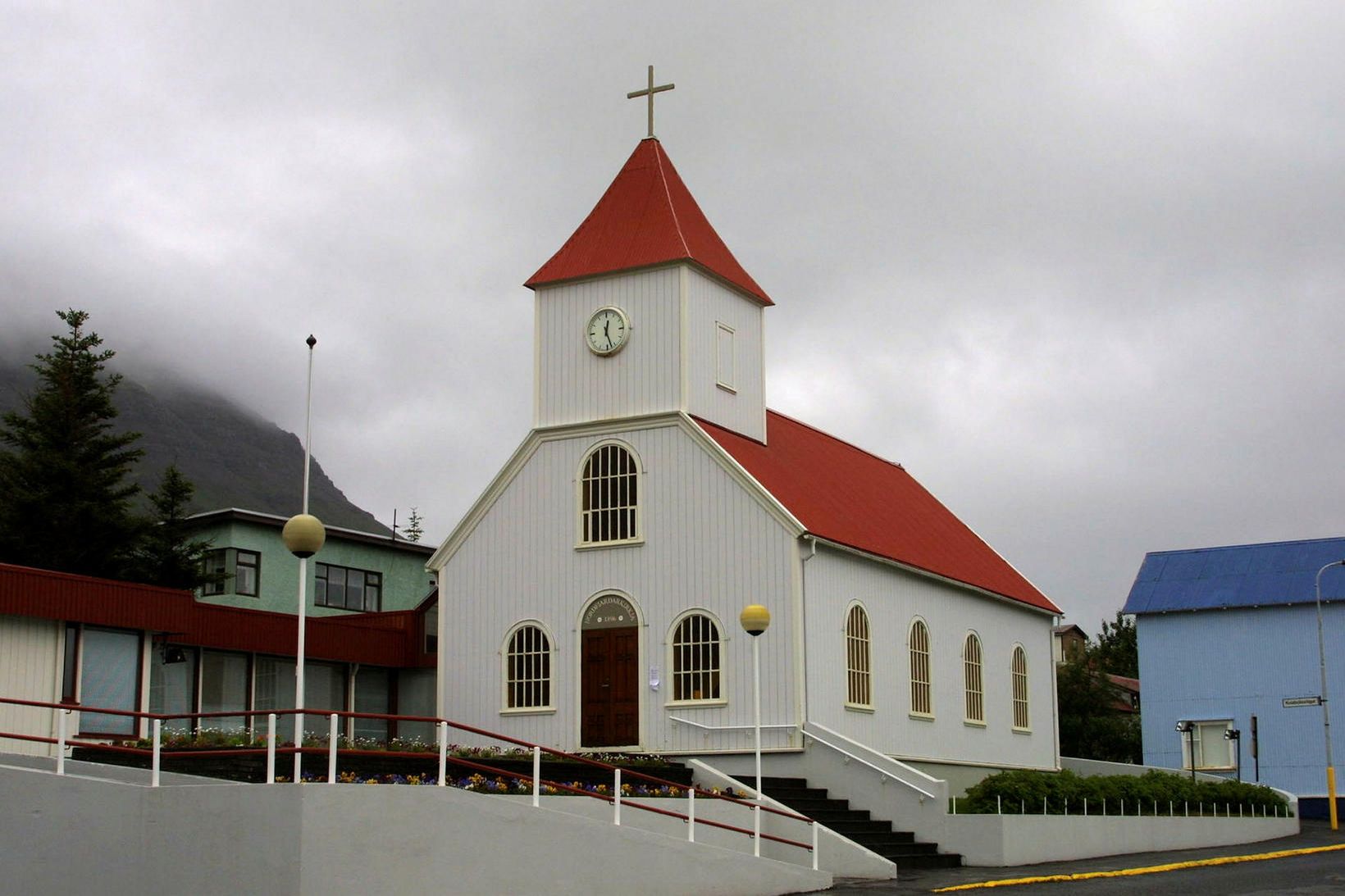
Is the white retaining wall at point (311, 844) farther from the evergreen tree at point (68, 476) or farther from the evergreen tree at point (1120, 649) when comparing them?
the evergreen tree at point (1120, 649)

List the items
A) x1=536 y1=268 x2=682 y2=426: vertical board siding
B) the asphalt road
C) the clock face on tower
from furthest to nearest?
1. the clock face on tower
2. x1=536 y1=268 x2=682 y2=426: vertical board siding
3. the asphalt road

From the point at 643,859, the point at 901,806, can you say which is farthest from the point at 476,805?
the point at 901,806

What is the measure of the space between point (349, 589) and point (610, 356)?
19.0 m

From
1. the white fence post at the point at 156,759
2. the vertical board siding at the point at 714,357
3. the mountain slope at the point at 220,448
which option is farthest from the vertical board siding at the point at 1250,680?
the mountain slope at the point at 220,448

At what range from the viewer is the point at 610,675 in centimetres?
3095

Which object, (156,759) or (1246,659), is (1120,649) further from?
(156,759)

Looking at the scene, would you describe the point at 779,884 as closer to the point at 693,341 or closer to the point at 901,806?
the point at 901,806

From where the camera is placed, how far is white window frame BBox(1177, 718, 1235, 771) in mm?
51656

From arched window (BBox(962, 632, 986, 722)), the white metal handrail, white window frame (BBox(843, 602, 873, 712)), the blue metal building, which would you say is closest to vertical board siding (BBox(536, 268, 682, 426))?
white window frame (BBox(843, 602, 873, 712))

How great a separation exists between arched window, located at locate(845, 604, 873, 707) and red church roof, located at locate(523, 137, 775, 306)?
7.18 meters

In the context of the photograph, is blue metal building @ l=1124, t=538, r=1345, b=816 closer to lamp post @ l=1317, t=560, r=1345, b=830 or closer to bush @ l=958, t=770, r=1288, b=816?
lamp post @ l=1317, t=560, r=1345, b=830

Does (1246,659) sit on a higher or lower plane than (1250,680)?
higher

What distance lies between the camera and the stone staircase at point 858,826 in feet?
87.2

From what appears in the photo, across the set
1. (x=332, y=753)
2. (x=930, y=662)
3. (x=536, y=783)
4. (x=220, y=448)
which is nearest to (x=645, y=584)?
(x=930, y=662)
